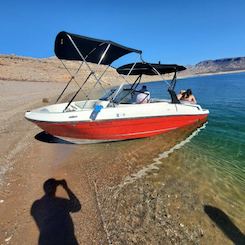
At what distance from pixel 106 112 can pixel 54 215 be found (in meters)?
4.69

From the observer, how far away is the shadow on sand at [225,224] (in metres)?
4.73

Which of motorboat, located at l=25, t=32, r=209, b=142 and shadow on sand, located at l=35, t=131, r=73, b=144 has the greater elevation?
motorboat, located at l=25, t=32, r=209, b=142

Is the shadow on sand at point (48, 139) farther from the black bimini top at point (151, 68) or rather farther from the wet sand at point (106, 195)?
the black bimini top at point (151, 68)

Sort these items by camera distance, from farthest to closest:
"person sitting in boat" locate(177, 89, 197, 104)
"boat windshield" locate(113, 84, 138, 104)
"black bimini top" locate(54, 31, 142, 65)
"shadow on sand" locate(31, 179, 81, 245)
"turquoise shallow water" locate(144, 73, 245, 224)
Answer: "person sitting in boat" locate(177, 89, 197, 104) → "boat windshield" locate(113, 84, 138, 104) → "black bimini top" locate(54, 31, 142, 65) → "turquoise shallow water" locate(144, 73, 245, 224) → "shadow on sand" locate(31, 179, 81, 245)

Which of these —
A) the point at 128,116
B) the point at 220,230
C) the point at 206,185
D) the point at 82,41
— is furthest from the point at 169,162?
the point at 82,41

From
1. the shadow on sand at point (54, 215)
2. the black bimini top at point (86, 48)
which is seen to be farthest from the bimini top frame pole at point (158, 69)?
the shadow on sand at point (54, 215)

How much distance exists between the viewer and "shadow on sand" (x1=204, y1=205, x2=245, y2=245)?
473 cm

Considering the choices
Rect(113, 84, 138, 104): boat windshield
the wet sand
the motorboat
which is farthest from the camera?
Rect(113, 84, 138, 104): boat windshield

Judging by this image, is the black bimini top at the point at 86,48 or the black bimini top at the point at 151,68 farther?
the black bimini top at the point at 151,68

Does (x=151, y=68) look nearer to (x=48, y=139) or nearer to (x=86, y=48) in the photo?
(x=86, y=48)

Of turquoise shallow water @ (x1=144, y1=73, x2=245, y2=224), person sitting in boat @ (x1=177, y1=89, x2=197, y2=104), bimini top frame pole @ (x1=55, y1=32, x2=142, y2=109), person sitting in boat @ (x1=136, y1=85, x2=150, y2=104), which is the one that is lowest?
turquoise shallow water @ (x1=144, y1=73, x2=245, y2=224)

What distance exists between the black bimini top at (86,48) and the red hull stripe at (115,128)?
288cm

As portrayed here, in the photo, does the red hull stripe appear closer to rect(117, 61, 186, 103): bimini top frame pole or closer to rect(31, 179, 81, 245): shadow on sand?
rect(117, 61, 186, 103): bimini top frame pole

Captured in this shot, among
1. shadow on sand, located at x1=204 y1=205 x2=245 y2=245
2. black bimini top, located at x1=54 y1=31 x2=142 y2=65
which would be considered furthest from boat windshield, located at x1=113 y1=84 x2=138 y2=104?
shadow on sand, located at x1=204 y1=205 x2=245 y2=245
